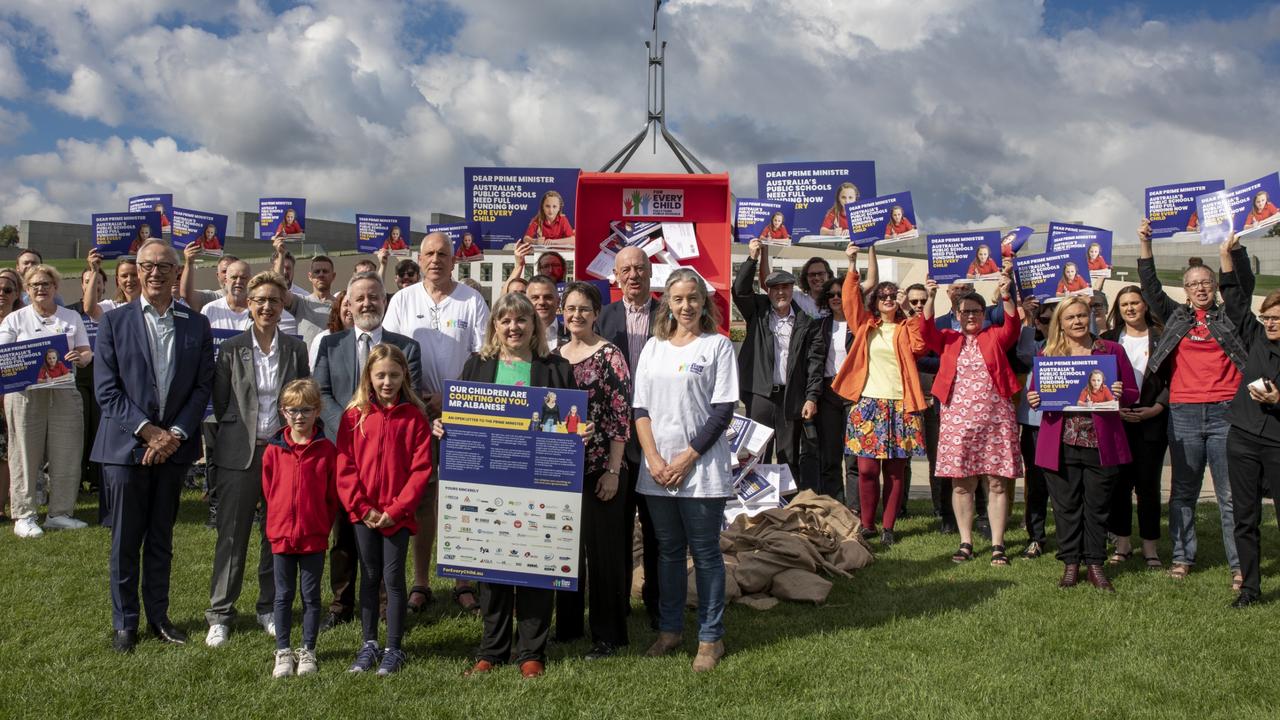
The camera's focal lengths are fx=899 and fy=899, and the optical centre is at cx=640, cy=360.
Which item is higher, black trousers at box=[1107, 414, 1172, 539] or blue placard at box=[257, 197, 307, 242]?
blue placard at box=[257, 197, 307, 242]

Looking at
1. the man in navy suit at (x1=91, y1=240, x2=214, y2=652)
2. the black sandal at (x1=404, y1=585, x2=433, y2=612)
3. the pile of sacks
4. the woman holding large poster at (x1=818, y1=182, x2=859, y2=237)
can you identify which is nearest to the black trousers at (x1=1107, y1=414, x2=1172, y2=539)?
the pile of sacks

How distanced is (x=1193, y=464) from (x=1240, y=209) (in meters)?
2.01

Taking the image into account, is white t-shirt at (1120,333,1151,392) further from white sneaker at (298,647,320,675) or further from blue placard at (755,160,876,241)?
white sneaker at (298,647,320,675)

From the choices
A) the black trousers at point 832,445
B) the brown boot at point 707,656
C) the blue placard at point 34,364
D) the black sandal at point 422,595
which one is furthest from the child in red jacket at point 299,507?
the black trousers at point 832,445

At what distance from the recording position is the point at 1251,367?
5.77 metres

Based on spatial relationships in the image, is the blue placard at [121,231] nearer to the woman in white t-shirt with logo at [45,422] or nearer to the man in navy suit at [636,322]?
the woman in white t-shirt with logo at [45,422]

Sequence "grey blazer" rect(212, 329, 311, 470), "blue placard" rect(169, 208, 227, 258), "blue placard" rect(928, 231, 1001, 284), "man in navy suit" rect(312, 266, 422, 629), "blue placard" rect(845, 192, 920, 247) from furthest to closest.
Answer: "blue placard" rect(169, 208, 227, 258) < "blue placard" rect(928, 231, 1001, 284) < "blue placard" rect(845, 192, 920, 247) < "man in navy suit" rect(312, 266, 422, 629) < "grey blazer" rect(212, 329, 311, 470)

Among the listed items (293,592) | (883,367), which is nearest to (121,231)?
(293,592)

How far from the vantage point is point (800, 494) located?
304 inches

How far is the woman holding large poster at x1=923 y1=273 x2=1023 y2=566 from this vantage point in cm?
701

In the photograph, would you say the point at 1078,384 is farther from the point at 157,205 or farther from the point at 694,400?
the point at 157,205

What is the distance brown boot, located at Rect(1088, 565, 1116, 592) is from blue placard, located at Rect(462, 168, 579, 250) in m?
4.53

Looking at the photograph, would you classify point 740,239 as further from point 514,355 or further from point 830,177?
point 514,355

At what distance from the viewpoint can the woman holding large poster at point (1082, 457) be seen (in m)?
6.35
